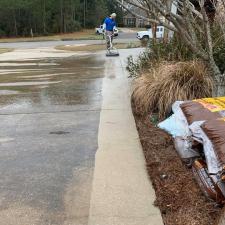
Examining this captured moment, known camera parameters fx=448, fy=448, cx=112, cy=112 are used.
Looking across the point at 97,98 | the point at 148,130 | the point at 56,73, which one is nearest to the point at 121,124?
the point at 148,130

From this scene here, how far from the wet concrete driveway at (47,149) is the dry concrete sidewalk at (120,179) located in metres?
0.11

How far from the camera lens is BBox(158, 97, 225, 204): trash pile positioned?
3.62 m

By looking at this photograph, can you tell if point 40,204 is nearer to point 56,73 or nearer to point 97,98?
point 97,98

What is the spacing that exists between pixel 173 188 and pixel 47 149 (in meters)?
1.96

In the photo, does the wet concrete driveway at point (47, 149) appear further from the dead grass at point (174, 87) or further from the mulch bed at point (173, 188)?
the dead grass at point (174, 87)

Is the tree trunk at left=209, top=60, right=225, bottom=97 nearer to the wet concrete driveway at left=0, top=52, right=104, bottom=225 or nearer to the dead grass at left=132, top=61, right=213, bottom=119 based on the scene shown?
the dead grass at left=132, top=61, right=213, bottom=119

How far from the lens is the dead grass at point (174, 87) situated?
21.6 ft

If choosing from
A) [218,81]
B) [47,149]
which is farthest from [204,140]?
[47,149]

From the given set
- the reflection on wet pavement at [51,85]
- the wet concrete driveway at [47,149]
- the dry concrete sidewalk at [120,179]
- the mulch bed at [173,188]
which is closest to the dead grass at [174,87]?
the dry concrete sidewalk at [120,179]

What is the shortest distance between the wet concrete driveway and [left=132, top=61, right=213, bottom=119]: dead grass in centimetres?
88

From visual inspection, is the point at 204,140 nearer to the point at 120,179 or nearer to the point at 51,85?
the point at 120,179

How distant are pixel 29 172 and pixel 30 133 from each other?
1.59 meters

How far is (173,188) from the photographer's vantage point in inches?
159

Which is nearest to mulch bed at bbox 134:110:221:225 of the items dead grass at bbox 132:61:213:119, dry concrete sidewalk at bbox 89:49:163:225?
dry concrete sidewalk at bbox 89:49:163:225
